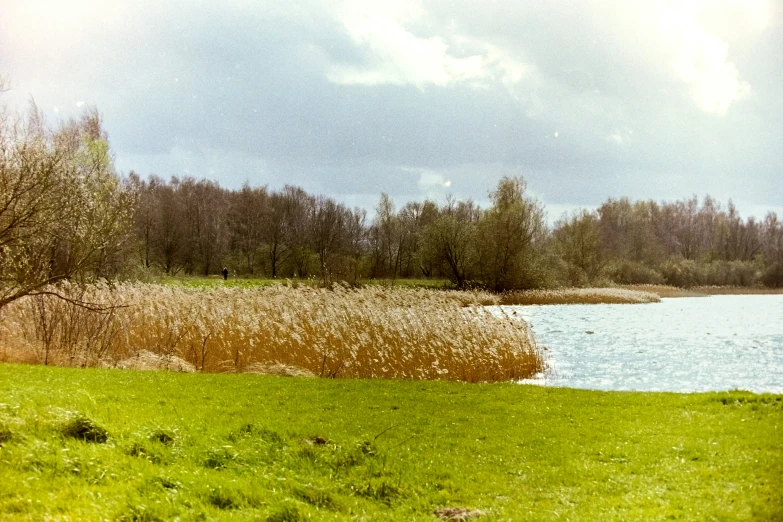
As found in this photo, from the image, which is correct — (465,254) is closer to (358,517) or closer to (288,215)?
(288,215)

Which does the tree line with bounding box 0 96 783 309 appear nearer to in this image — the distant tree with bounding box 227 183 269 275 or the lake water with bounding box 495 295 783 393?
the distant tree with bounding box 227 183 269 275

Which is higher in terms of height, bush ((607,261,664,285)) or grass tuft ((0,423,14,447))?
bush ((607,261,664,285))

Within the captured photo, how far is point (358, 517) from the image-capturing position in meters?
4.79

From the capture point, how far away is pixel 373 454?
6.18 meters

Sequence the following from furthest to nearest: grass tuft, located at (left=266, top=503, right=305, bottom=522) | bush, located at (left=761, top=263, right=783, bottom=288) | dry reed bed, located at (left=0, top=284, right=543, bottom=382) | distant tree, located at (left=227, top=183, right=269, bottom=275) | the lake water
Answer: distant tree, located at (left=227, top=183, right=269, bottom=275)
bush, located at (left=761, top=263, right=783, bottom=288)
the lake water
dry reed bed, located at (left=0, top=284, right=543, bottom=382)
grass tuft, located at (left=266, top=503, right=305, bottom=522)

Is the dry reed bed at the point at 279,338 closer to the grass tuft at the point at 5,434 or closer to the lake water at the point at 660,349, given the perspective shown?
the lake water at the point at 660,349

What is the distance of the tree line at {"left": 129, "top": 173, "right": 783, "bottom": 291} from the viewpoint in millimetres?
42281

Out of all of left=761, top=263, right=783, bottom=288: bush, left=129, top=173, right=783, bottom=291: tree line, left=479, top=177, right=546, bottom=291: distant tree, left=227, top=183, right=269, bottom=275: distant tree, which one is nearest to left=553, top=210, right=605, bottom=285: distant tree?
left=129, top=173, right=783, bottom=291: tree line

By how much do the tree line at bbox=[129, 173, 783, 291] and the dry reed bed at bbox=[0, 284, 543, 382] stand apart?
944 inches

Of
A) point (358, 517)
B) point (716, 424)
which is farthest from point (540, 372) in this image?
point (358, 517)

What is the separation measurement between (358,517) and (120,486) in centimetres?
202

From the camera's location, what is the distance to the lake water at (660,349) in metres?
13.3

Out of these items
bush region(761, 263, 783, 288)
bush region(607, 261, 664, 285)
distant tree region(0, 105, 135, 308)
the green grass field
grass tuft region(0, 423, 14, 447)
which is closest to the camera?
the green grass field

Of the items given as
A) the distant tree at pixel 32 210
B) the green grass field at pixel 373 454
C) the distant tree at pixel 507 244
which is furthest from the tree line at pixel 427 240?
the green grass field at pixel 373 454
